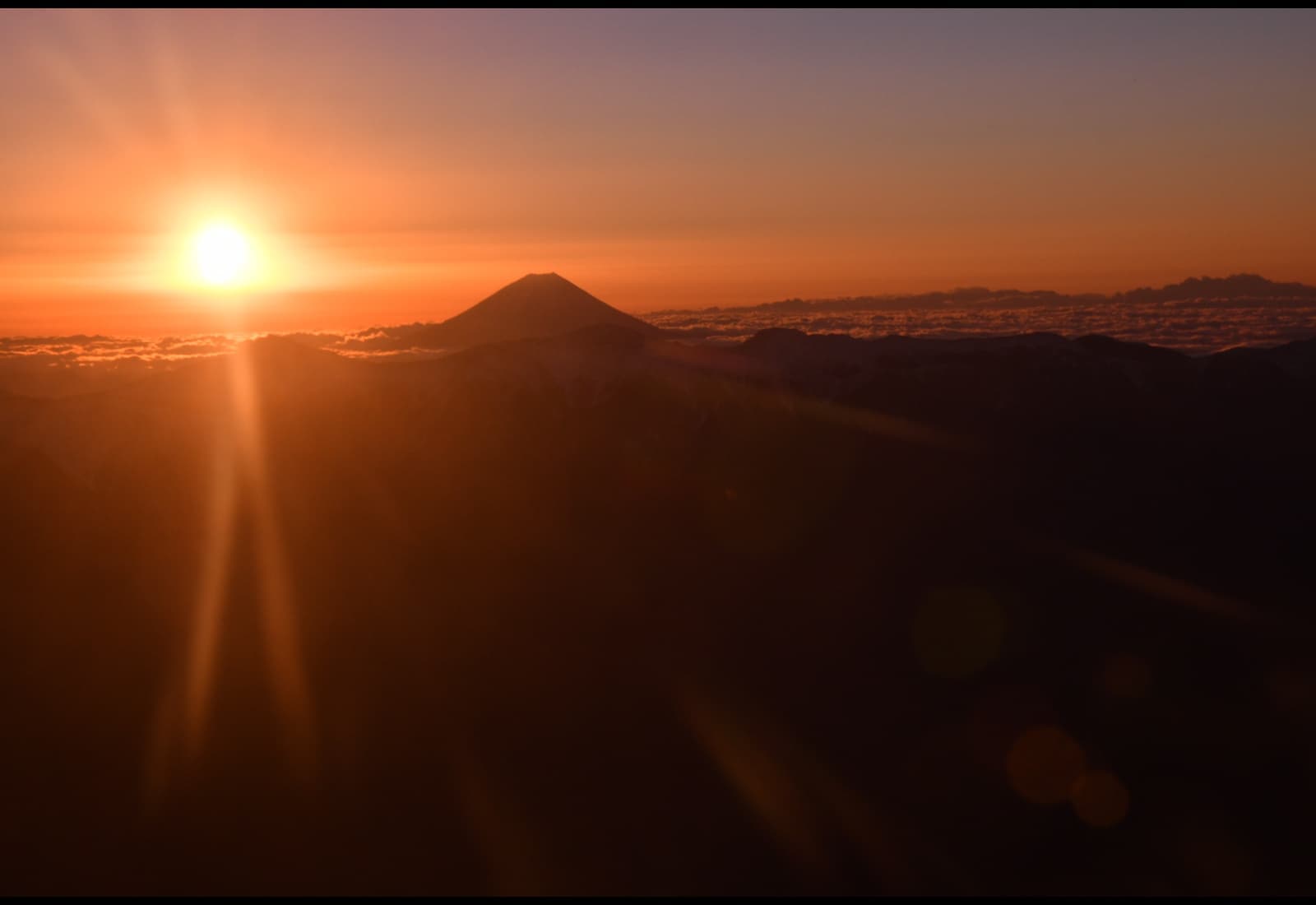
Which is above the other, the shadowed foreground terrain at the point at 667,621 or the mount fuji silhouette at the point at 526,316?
the mount fuji silhouette at the point at 526,316

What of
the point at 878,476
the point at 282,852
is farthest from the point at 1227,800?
the point at 878,476

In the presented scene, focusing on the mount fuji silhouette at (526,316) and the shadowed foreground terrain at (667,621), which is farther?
the mount fuji silhouette at (526,316)

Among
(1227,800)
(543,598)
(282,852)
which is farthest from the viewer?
(543,598)

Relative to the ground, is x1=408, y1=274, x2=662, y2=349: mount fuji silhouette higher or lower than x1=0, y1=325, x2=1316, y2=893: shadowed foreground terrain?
higher

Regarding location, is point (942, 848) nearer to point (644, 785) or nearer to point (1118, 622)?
point (644, 785)

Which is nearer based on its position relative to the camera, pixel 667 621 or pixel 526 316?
pixel 667 621
